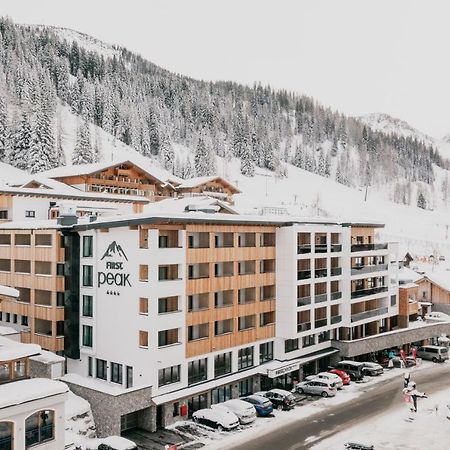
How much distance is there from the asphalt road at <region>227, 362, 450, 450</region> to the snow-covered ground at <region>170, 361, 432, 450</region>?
0.56 m

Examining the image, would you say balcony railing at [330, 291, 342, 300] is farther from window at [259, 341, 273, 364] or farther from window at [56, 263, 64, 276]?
window at [56, 263, 64, 276]

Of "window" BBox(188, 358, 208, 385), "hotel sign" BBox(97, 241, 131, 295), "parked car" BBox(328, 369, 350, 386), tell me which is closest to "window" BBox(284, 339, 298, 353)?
"parked car" BBox(328, 369, 350, 386)

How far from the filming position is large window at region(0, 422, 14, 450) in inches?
1171

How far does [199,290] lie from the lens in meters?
44.8

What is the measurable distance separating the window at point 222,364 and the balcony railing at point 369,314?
18.2m

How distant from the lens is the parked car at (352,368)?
181ft

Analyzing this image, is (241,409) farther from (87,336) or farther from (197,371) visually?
(87,336)

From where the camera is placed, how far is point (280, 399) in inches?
1811

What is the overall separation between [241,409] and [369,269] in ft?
86.6

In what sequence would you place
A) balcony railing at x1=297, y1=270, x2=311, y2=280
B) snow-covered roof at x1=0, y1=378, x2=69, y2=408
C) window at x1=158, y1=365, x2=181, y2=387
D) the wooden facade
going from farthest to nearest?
balcony railing at x1=297, y1=270, x2=311, y2=280 < the wooden facade < window at x1=158, y1=365, x2=181, y2=387 < snow-covered roof at x1=0, y1=378, x2=69, y2=408

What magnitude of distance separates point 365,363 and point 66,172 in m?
57.7

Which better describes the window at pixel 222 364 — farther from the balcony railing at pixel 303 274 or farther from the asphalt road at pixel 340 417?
the balcony railing at pixel 303 274

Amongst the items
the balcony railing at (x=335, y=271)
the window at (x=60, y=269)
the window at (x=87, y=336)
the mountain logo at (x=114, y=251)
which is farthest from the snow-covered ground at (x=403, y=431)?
the window at (x=60, y=269)

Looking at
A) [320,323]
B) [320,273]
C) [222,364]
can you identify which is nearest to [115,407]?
[222,364]
